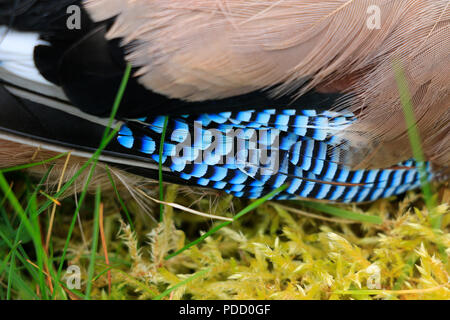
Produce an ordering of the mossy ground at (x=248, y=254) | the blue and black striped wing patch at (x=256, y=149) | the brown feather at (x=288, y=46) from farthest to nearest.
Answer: the mossy ground at (x=248, y=254) → the blue and black striped wing patch at (x=256, y=149) → the brown feather at (x=288, y=46)

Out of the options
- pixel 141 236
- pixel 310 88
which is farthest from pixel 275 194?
pixel 141 236

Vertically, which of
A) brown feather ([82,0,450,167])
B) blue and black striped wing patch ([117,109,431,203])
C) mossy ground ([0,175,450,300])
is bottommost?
mossy ground ([0,175,450,300])

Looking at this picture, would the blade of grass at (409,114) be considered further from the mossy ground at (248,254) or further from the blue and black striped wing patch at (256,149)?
the mossy ground at (248,254)

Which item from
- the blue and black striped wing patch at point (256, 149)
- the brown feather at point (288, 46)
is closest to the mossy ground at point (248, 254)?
the blue and black striped wing patch at point (256, 149)

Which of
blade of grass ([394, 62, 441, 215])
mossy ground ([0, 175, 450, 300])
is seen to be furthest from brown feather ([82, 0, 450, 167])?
mossy ground ([0, 175, 450, 300])

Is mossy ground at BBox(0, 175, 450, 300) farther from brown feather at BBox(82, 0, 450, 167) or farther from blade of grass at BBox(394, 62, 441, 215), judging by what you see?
brown feather at BBox(82, 0, 450, 167)

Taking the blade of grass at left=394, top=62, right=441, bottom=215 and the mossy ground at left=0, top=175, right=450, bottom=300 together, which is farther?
the mossy ground at left=0, top=175, right=450, bottom=300

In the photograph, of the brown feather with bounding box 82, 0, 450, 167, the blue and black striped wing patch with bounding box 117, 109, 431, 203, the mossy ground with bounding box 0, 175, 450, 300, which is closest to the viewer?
the brown feather with bounding box 82, 0, 450, 167

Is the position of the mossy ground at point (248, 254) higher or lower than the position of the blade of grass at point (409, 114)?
lower
